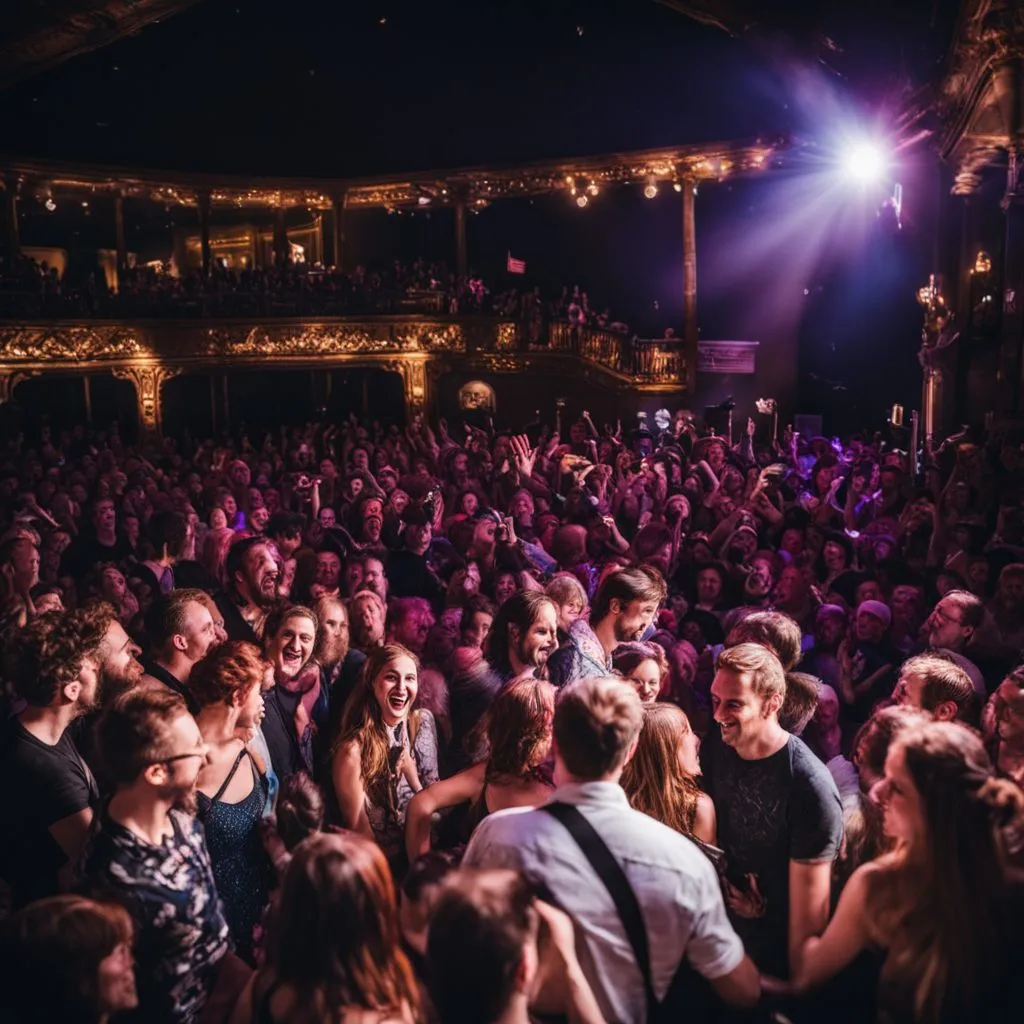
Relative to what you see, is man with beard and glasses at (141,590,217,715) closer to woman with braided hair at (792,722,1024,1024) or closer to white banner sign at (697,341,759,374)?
woman with braided hair at (792,722,1024,1024)

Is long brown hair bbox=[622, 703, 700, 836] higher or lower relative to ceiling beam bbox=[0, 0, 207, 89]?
lower

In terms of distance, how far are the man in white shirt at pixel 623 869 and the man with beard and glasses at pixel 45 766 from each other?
1.47m

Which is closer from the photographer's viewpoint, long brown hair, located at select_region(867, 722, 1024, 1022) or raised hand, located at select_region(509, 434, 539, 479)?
long brown hair, located at select_region(867, 722, 1024, 1022)

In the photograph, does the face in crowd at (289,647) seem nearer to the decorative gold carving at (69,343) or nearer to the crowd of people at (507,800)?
the crowd of people at (507,800)

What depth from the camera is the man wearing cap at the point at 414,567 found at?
6949 millimetres

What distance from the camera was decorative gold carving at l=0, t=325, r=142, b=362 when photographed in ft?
64.5

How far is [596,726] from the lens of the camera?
2609mm

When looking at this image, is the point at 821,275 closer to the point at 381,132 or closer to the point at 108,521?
the point at 381,132

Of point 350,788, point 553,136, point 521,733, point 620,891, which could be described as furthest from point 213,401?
point 620,891

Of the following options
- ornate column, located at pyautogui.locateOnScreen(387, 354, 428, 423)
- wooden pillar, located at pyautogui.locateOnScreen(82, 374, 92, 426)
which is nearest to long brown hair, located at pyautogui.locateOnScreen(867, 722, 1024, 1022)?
ornate column, located at pyautogui.locateOnScreen(387, 354, 428, 423)

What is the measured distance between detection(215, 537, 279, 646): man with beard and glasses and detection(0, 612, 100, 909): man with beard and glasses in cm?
143

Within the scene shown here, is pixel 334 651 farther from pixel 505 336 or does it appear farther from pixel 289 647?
pixel 505 336

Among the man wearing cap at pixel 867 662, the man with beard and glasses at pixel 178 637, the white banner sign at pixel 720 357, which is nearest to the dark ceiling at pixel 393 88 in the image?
the white banner sign at pixel 720 357

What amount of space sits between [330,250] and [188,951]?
86.0ft
